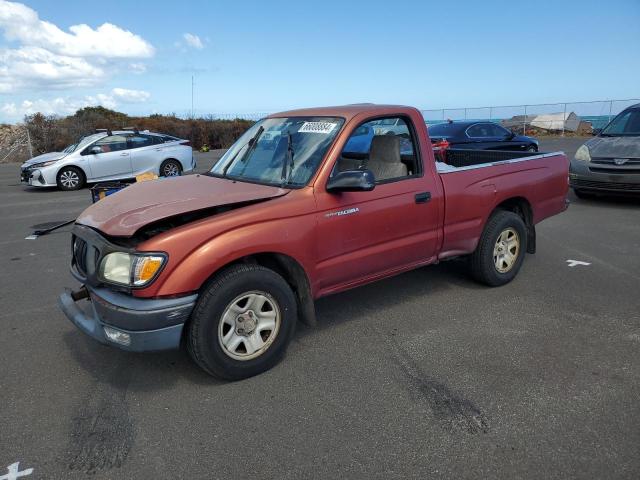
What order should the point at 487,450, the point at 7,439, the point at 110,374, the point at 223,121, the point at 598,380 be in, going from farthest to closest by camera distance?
1. the point at 223,121
2. the point at 110,374
3. the point at 598,380
4. the point at 7,439
5. the point at 487,450

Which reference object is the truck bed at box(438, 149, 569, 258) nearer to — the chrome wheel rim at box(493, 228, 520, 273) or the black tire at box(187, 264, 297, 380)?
the chrome wheel rim at box(493, 228, 520, 273)

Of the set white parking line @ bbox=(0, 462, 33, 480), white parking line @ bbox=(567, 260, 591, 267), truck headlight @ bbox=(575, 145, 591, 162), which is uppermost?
truck headlight @ bbox=(575, 145, 591, 162)

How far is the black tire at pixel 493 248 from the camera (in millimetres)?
5027

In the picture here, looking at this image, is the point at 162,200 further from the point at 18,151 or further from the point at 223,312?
the point at 18,151

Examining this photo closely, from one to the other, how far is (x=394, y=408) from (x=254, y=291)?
3.81 ft

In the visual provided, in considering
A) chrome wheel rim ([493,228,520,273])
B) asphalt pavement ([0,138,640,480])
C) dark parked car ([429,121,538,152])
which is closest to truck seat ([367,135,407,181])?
asphalt pavement ([0,138,640,480])

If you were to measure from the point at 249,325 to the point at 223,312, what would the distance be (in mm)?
251

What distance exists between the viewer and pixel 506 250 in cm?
530

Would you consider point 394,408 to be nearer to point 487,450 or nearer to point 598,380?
point 487,450

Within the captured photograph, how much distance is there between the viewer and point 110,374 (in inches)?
146

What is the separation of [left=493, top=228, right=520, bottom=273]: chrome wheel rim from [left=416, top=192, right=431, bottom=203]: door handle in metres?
1.19

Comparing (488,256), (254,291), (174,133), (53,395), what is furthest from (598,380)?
(174,133)

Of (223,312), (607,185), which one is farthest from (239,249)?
(607,185)

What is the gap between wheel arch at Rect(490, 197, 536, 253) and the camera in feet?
17.6
